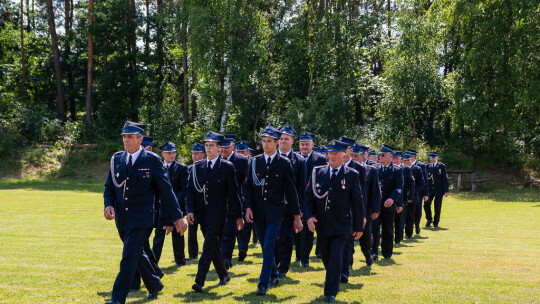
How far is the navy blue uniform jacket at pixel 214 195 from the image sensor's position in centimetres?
789

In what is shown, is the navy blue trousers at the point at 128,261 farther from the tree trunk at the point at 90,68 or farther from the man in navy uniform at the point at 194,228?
the tree trunk at the point at 90,68

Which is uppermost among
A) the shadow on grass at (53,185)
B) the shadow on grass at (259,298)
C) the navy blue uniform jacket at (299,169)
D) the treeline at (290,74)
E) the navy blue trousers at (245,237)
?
the treeline at (290,74)

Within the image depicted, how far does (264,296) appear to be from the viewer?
7.47 m

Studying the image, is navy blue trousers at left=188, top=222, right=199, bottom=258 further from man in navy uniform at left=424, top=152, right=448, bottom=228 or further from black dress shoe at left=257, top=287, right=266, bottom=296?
man in navy uniform at left=424, top=152, right=448, bottom=228

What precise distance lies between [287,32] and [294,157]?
1192 inches

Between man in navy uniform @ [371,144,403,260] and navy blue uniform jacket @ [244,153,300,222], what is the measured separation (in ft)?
11.8

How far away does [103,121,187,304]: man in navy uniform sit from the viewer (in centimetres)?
648

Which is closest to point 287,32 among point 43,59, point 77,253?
point 43,59

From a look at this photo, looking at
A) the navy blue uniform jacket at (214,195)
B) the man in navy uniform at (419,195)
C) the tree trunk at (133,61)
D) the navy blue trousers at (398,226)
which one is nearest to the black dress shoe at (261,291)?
the navy blue uniform jacket at (214,195)

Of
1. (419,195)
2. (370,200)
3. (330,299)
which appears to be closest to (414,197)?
(419,195)

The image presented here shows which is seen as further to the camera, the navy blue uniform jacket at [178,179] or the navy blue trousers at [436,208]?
the navy blue trousers at [436,208]

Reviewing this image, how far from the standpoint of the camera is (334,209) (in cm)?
744

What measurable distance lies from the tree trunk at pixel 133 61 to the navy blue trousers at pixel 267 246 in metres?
37.4

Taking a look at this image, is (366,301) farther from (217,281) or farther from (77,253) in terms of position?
(77,253)
